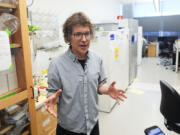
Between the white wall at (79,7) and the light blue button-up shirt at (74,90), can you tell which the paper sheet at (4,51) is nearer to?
the light blue button-up shirt at (74,90)

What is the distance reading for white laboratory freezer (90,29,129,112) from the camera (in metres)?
2.87

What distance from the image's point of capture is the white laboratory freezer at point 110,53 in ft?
9.42

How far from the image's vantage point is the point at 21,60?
135cm

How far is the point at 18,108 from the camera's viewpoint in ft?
4.72

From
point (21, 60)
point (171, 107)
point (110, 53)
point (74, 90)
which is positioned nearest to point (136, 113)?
point (110, 53)

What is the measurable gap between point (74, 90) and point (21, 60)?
1.88 feet

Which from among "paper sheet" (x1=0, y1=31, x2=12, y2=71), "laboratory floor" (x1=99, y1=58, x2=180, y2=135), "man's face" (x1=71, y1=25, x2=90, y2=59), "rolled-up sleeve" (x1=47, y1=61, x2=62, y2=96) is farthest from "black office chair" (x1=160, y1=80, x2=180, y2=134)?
"paper sheet" (x1=0, y1=31, x2=12, y2=71)

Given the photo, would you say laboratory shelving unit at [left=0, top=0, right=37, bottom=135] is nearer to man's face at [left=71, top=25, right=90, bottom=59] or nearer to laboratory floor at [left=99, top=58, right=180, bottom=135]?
man's face at [left=71, top=25, right=90, bottom=59]

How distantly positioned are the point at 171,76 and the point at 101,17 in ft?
9.36

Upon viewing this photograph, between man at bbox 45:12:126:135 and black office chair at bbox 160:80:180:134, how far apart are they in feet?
2.57

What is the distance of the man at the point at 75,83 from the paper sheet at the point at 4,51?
37 centimetres

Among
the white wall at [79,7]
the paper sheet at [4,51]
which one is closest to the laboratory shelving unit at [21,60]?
the paper sheet at [4,51]

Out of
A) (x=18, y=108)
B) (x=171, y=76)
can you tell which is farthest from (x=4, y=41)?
(x=171, y=76)

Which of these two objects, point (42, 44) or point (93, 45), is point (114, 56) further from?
point (42, 44)
